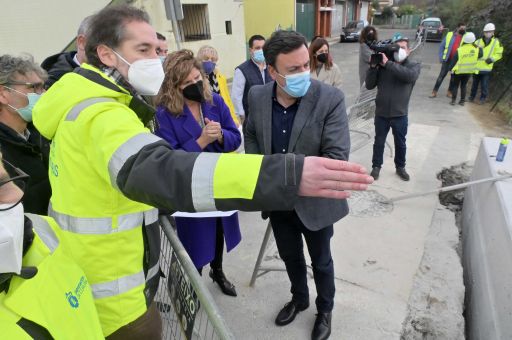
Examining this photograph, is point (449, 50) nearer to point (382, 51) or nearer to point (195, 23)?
point (382, 51)

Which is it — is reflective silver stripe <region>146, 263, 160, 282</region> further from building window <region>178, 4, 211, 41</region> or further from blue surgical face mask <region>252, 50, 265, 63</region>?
building window <region>178, 4, 211, 41</region>

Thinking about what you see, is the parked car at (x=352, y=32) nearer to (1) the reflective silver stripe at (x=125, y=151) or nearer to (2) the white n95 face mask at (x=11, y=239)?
(1) the reflective silver stripe at (x=125, y=151)

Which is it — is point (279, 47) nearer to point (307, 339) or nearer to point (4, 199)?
point (4, 199)

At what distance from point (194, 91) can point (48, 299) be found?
5.61 ft

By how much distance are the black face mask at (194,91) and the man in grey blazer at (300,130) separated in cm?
39

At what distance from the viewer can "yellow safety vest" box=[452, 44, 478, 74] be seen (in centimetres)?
831

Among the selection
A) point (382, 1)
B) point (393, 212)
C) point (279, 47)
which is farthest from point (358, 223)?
point (382, 1)

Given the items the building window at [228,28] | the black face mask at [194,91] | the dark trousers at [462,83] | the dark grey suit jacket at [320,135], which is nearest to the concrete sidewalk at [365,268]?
the dark grey suit jacket at [320,135]

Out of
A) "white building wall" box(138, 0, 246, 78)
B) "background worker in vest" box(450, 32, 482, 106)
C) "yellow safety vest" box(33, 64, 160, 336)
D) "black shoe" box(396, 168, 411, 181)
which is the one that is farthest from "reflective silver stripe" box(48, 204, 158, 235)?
"white building wall" box(138, 0, 246, 78)

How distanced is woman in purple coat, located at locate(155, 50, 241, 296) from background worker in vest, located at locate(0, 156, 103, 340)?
52.4 inches

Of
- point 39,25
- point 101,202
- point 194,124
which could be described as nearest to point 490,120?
point 194,124

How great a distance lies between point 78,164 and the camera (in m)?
1.14

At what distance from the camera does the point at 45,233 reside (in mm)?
1077

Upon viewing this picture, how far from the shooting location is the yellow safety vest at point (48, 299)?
2.67 ft
